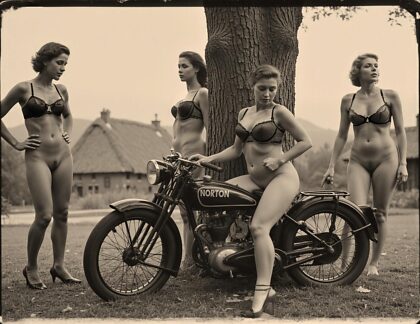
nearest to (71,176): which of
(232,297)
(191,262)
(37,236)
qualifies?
(37,236)

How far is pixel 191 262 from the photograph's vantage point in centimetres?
496

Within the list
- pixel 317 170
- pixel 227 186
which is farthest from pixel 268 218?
pixel 317 170

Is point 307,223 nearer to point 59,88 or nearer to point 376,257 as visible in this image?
point 376,257

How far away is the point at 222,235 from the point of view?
13.8ft

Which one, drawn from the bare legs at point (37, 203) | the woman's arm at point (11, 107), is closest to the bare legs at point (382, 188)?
the bare legs at point (37, 203)

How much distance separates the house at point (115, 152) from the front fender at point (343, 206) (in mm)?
1389

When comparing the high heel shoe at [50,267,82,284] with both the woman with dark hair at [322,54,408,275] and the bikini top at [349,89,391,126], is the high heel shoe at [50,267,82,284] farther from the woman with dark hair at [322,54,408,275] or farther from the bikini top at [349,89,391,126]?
the bikini top at [349,89,391,126]

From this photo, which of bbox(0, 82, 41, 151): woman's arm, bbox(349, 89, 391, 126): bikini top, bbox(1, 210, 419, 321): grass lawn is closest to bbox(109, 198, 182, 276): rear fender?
bbox(1, 210, 419, 321): grass lawn

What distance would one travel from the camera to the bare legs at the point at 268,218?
3.98 meters

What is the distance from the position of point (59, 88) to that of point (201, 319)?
83.9 inches

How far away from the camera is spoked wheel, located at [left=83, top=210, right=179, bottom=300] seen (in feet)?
12.7

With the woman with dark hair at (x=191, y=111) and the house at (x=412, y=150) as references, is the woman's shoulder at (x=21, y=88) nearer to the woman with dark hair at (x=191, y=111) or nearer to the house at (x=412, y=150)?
the woman with dark hair at (x=191, y=111)

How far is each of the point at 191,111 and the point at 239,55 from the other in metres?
0.64

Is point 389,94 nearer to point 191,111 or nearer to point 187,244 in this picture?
point 191,111
